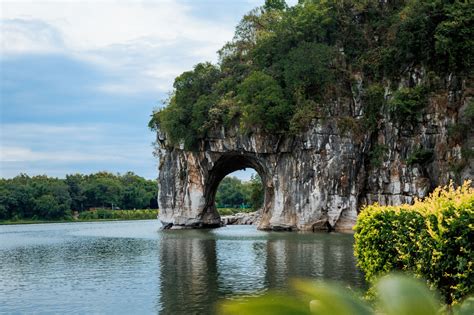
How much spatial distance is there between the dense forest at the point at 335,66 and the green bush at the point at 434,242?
73.7ft

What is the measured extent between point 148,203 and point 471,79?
68.5 metres

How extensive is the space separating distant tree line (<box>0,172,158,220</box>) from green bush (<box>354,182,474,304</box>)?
2709 inches

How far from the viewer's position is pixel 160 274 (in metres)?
17.8

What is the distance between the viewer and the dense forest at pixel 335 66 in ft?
108

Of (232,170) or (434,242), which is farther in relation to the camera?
(232,170)

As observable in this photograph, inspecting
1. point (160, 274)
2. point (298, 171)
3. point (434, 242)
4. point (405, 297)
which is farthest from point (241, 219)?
point (405, 297)

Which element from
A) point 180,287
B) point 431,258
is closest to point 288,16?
point 180,287

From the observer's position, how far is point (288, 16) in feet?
137

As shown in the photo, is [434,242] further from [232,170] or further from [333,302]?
[232,170]

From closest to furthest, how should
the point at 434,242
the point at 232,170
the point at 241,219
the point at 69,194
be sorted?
the point at 434,242 < the point at 232,170 < the point at 241,219 < the point at 69,194

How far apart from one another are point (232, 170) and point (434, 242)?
42.0 meters

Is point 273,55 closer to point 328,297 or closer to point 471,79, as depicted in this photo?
point 471,79

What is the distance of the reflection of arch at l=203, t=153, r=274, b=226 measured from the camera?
42.6 meters

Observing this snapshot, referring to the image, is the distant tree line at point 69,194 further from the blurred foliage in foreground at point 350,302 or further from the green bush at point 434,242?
the blurred foliage in foreground at point 350,302
